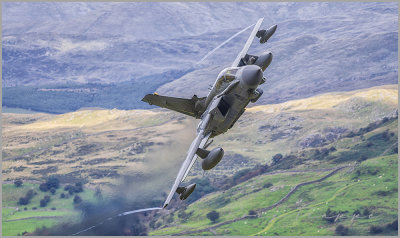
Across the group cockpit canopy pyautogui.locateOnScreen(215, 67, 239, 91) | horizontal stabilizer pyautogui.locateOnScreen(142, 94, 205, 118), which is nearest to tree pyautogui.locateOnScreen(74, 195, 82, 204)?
horizontal stabilizer pyautogui.locateOnScreen(142, 94, 205, 118)

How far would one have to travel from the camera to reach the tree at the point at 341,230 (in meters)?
167

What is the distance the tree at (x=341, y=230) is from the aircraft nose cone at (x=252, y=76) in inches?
4641

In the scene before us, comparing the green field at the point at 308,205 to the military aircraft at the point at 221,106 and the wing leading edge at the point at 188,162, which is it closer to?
the military aircraft at the point at 221,106

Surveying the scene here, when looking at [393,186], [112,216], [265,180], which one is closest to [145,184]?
[112,216]

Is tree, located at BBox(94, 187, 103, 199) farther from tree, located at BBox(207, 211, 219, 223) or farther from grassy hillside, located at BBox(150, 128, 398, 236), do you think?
tree, located at BBox(207, 211, 219, 223)

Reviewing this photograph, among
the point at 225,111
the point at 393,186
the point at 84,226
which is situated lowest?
the point at 393,186

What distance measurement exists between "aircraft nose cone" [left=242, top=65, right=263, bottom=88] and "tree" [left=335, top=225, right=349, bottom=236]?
118m

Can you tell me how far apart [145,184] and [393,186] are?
8128 cm

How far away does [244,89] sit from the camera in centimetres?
5991

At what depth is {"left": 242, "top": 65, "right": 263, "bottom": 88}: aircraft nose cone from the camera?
57594 mm

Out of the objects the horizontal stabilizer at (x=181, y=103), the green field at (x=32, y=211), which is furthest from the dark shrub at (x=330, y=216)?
the horizontal stabilizer at (x=181, y=103)

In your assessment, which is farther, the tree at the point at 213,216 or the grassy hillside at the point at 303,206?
the tree at the point at 213,216

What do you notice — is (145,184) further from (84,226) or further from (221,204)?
(221,204)

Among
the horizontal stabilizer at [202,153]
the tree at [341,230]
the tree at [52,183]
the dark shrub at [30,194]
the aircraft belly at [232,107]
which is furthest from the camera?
the tree at [52,183]
